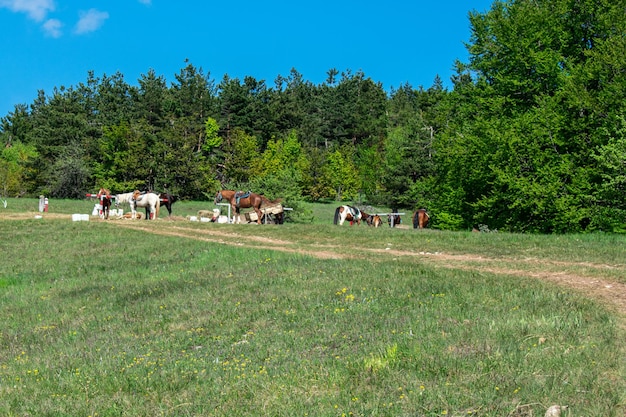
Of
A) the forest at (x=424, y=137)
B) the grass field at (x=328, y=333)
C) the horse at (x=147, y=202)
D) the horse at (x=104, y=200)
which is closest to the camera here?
the grass field at (x=328, y=333)

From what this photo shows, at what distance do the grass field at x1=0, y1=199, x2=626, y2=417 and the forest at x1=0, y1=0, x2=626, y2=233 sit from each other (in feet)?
34.4

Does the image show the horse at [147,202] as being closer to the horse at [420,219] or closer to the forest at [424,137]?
the forest at [424,137]

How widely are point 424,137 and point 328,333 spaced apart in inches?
1952

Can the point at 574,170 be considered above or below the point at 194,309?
above

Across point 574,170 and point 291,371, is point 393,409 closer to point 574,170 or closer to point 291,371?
point 291,371

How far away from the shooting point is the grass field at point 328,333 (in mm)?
6496

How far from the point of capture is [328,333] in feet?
30.9

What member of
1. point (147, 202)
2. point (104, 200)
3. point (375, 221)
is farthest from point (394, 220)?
point (104, 200)

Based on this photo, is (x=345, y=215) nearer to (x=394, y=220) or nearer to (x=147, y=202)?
(x=394, y=220)

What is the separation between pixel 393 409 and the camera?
602 cm

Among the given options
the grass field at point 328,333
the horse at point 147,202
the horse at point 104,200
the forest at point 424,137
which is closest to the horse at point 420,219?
the forest at point 424,137

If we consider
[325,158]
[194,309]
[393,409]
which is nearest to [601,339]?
[393,409]

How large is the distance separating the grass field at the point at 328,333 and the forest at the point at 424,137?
34.4 ft

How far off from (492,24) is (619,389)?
33.4 metres
